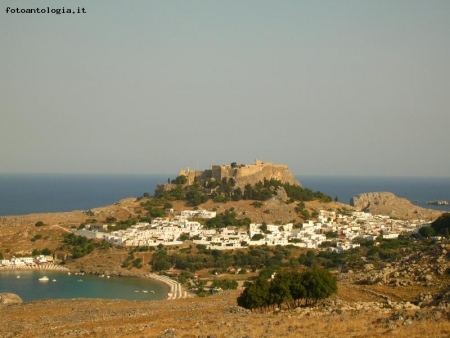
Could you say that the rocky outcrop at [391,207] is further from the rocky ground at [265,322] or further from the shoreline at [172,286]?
the rocky ground at [265,322]

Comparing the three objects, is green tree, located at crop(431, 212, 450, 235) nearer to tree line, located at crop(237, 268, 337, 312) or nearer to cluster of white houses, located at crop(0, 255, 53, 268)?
tree line, located at crop(237, 268, 337, 312)

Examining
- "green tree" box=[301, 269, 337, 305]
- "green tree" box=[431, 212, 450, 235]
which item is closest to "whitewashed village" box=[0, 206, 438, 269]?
"green tree" box=[431, 212, 450, 235]

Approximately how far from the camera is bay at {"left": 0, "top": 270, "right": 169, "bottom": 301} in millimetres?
34781

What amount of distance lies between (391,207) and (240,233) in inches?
1226

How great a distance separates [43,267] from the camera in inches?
1706

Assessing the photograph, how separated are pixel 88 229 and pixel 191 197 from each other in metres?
11.4

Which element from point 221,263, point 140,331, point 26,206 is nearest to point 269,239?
point 221,263

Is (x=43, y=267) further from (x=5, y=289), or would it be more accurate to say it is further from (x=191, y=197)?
(x=191, y=197)

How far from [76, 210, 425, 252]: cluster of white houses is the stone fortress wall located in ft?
24.0

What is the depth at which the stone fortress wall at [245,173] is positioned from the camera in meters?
59.5

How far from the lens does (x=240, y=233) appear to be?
49.2 metres

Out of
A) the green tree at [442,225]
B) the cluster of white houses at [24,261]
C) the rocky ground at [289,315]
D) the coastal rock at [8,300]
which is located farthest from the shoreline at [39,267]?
the green tree at [442,225]

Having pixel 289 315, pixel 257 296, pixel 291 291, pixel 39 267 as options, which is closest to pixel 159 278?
pixel 39 267

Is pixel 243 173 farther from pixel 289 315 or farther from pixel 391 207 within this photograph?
pixel 289 315
